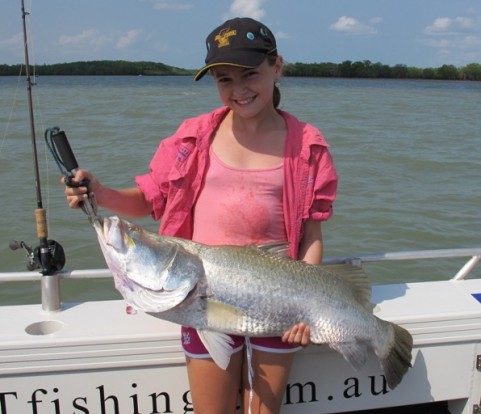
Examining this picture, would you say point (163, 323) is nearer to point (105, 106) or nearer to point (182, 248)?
point (182, 248)

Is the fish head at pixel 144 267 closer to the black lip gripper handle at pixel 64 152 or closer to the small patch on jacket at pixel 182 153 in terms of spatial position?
the black lip gripper handle at pixel 64 152

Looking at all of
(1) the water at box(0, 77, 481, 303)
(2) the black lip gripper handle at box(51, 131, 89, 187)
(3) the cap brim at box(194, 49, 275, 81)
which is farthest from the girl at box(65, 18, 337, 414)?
(1) the water at box(0, 77, 481, 303)

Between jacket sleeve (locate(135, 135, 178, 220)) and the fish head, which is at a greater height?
jacket sleeve (locate(135, 135, 178, 220))

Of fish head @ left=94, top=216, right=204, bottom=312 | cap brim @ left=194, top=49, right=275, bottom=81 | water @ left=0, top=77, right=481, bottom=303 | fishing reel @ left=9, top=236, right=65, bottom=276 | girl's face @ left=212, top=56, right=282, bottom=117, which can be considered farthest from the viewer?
water @ left=0, top=77, right=481, bottom=303

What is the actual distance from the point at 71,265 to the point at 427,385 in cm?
431

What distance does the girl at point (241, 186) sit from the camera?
7.54 ft

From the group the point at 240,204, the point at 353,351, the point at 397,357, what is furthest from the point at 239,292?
the point at 397,357

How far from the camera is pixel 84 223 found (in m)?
6.97

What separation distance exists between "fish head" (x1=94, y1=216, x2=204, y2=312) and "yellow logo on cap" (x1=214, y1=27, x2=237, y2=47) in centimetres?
82

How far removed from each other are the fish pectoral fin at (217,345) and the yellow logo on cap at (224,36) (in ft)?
3.68

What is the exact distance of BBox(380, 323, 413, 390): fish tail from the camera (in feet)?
7.75

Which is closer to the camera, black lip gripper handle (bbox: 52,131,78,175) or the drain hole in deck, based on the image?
black lip gripper handle (bbox: 52,131,78,175)

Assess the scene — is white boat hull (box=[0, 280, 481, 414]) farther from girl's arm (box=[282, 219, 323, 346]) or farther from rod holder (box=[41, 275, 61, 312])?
girl's arm (box=[282, 219, 323, 346])

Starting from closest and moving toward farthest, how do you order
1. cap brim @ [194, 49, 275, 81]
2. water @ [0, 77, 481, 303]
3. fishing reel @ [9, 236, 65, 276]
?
cap brim @ [194, 49, 275, 81] < fishing reel @ [9, 236, 65, 276] < water @ [0, 77, 481, 303]
